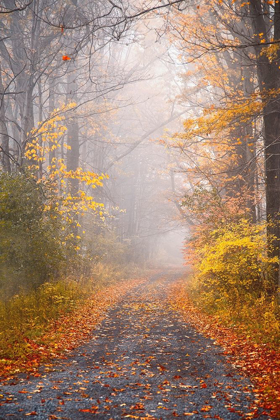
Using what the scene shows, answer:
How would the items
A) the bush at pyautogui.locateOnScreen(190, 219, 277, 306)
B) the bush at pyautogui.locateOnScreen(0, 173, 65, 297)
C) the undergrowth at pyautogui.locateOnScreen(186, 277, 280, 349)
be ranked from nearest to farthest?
the undergrowth at pyautogui.locateOnScreen(186, 277, 280, 349)
the bush at pyautogui.locateOnScreen(0, 173, 65, 297)
the bush at pyautogui.locateOnScreen(190, 219, 277, 306)

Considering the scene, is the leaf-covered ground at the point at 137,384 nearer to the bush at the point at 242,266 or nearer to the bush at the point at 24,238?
the bush at the point at 242,266

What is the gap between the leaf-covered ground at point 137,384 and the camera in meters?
4.20

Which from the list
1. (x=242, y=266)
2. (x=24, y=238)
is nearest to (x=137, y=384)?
(x=24, y=238)

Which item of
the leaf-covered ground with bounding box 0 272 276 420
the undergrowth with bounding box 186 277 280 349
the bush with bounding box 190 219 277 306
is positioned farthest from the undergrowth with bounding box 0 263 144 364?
the bush with bounding box 190 219 277 306

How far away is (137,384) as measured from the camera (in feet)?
16.8

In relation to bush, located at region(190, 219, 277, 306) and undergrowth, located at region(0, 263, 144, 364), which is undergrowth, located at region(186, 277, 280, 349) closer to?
bush, located at region(190, 219, 277, 306)

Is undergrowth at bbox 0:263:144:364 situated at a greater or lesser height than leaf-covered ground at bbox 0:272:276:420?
greater

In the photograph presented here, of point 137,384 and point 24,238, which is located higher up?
point 24,238

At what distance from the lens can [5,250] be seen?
884cm

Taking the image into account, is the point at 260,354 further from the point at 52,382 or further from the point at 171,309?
the point at 171,309

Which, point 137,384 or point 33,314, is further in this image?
point 33,314

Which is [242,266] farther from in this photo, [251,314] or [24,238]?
[24,238]

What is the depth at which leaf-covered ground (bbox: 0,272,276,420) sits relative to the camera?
4199mm

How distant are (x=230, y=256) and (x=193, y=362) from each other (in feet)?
16.5
